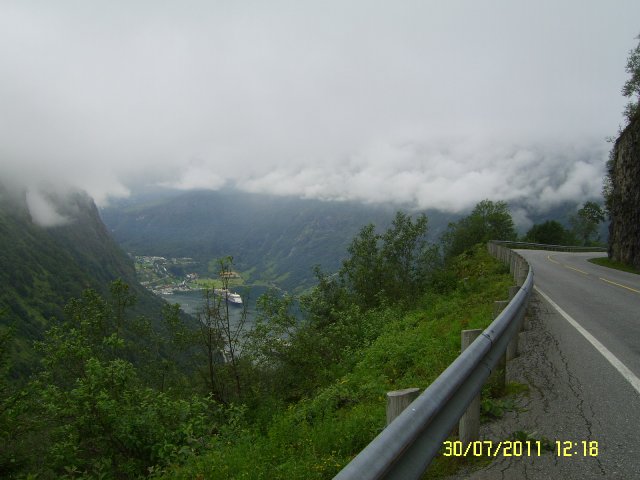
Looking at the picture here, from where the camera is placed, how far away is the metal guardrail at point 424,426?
74.6 inches

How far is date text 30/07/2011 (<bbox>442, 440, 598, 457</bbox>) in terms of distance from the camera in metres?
3.39

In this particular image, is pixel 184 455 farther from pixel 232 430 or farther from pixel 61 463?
pixel 61 463

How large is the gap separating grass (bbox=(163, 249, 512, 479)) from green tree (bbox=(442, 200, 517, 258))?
188 feet

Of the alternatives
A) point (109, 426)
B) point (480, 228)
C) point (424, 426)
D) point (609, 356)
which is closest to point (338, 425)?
point (424, 426)

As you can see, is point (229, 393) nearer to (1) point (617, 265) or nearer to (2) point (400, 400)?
(2) point (400, 400)

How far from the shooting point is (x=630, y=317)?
9.71 meters

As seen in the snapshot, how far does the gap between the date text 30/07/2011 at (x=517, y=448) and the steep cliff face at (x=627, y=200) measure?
102 ft

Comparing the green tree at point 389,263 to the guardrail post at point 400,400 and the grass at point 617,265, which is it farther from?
the guardrail post at point 400,400

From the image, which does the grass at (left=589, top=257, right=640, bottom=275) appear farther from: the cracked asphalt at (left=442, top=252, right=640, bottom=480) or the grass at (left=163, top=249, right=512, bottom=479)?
the cracked asphalt at (left=442, top=252, right=640, bottom=480)

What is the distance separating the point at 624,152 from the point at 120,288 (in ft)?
132

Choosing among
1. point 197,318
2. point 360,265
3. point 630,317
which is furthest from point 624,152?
point 197,318

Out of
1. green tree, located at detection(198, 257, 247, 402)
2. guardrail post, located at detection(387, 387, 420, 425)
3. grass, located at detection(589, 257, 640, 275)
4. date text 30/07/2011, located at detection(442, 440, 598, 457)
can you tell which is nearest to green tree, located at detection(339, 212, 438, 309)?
grass, located at detection(589, 257, 640, 275)

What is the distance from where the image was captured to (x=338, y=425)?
509 cm

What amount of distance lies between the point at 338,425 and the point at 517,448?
88.5 inches
